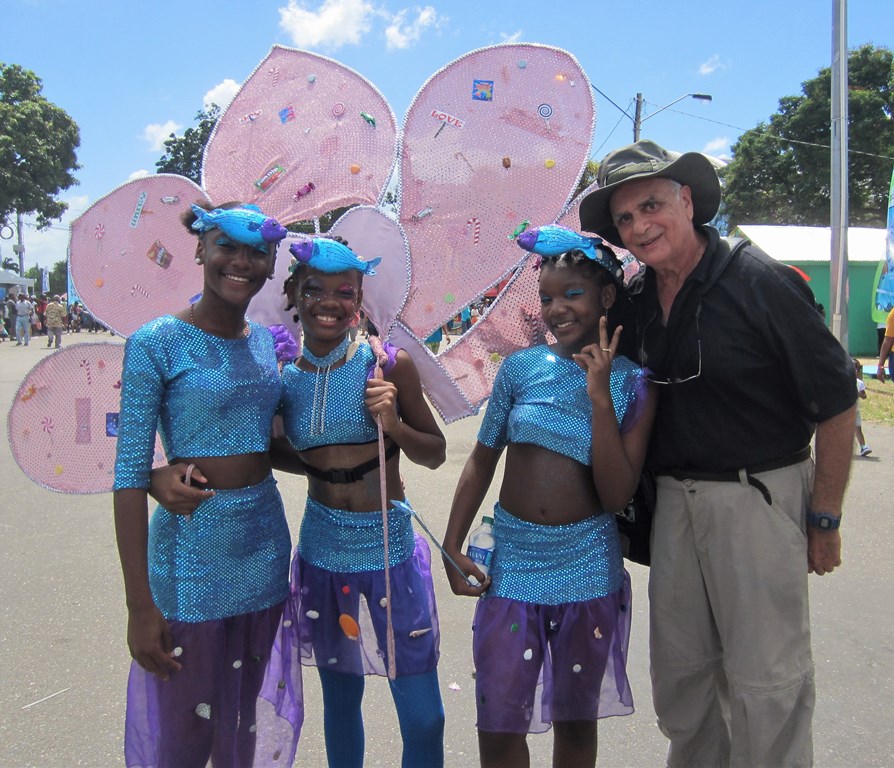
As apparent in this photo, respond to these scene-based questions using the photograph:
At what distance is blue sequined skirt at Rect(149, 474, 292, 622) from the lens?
6.01 ft

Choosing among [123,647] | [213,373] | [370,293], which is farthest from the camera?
[123,647]

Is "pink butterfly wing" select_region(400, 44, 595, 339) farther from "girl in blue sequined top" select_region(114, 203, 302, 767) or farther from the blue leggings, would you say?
the blue leggings

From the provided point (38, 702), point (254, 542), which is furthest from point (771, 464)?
point (38, 702)

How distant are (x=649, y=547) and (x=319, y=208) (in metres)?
1.48

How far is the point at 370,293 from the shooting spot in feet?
7.14

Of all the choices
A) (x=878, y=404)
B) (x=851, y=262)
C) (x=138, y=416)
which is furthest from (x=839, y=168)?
(x=138, y=416)

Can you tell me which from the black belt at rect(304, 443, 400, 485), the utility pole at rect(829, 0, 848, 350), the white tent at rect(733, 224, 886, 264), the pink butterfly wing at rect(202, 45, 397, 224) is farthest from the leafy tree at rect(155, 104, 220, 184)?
the white tent at rect(733, 224, 886, 264)

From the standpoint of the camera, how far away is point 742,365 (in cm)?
183

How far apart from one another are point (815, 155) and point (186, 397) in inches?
1179

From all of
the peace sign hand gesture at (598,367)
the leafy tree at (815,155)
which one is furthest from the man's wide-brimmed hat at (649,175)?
the leafy tree at (815,155)

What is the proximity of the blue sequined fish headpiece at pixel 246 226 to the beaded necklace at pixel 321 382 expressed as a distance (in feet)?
1.10

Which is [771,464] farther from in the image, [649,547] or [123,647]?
[123,647]

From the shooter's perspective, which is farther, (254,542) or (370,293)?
(370,293)

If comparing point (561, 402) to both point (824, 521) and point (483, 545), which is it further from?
point (824, 521)
